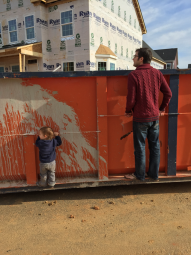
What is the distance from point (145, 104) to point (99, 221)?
5.27 ft

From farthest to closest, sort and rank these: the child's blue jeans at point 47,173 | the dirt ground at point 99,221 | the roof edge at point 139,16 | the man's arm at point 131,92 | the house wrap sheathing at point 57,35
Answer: the roof edge at point 139,16 → the house wrap sheathing at point 57,35 → the child's blue jeans at point 47,173 → the man's arm at point 131,92 → the dirt ground at point 99,221

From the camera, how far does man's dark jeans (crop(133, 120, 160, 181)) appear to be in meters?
2.86

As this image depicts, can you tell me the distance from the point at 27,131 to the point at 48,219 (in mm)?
1232

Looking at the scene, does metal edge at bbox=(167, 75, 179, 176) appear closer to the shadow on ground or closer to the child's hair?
the shadow on ground

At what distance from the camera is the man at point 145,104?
2.74 metres

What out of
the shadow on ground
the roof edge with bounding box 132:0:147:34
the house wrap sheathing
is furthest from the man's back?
the roof edge with bounding box 132:0:147:34

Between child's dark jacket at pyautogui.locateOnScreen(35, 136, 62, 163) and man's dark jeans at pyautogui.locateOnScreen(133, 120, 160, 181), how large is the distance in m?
1.11

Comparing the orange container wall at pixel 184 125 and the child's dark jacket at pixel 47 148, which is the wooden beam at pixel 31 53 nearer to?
the child's dark jacket at pixel 47 148

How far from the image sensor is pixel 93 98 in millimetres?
2963

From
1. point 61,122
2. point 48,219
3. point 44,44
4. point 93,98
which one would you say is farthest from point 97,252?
point 44,44

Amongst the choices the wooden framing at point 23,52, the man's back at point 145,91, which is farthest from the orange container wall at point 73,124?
the wooden framing at point 23,52

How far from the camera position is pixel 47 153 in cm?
287

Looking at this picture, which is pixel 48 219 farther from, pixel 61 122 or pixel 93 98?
pixel 93 98

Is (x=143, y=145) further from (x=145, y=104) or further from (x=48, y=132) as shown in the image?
(x=48, y=132)
